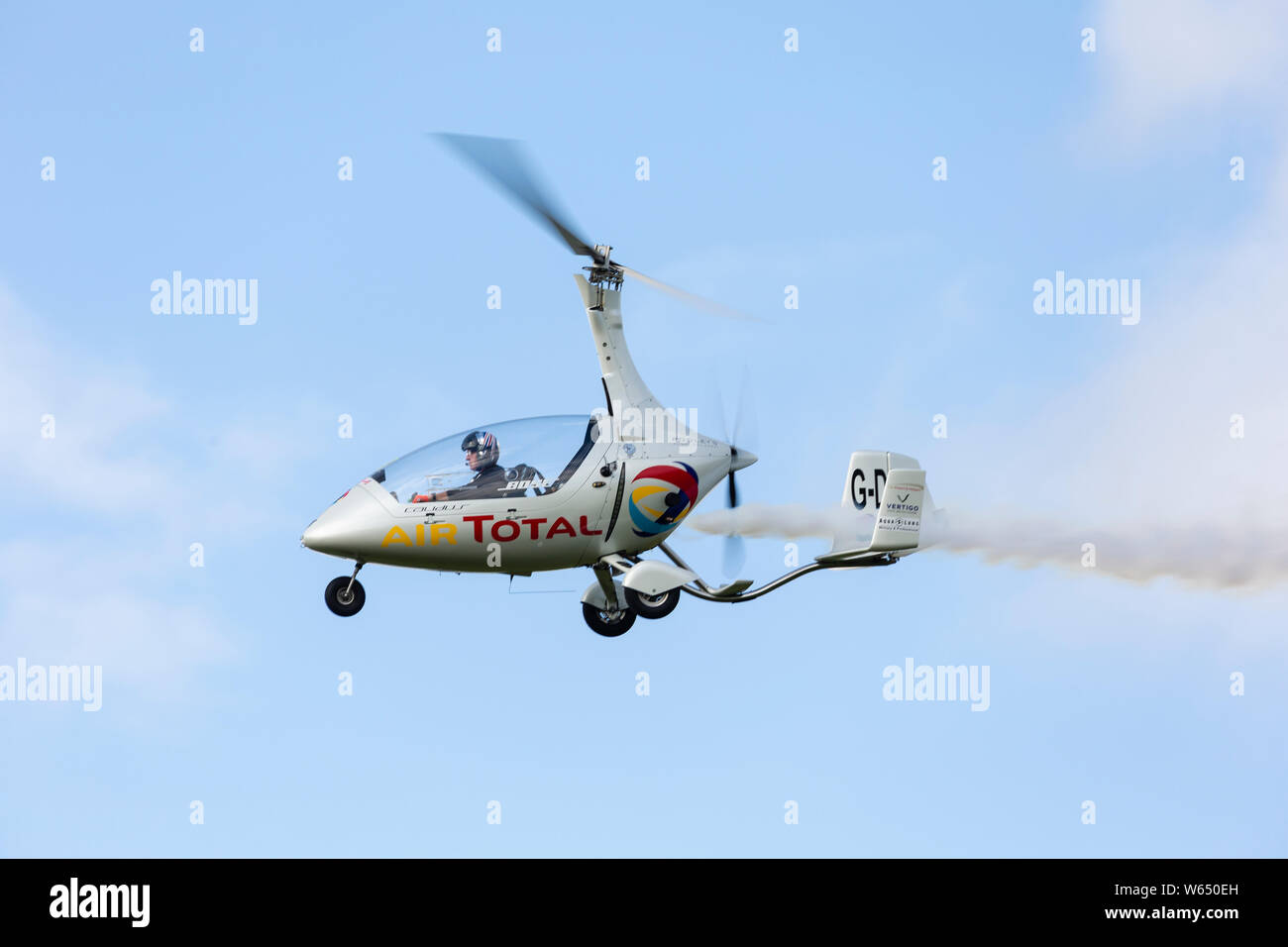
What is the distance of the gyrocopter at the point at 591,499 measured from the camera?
28.4m

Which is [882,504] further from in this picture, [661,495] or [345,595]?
[345,595]

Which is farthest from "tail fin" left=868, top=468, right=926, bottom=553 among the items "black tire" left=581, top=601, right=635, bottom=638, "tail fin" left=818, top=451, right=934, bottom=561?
"black tire" left=581, top=601, right=635, bottom=638

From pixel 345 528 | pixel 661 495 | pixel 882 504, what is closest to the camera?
pixel 345 528

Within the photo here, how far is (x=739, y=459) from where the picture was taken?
30688 mm

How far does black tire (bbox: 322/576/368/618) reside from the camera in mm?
28328

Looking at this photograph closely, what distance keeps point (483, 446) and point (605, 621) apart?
10.9 ft

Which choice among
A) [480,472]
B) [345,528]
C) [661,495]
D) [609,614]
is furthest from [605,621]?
[345,528]

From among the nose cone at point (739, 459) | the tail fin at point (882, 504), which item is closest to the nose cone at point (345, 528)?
the nose cone at point (739, 459)

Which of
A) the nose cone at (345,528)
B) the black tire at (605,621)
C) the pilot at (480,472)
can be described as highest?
the pilot at (480,472)

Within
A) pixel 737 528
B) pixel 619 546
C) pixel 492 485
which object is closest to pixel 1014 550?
pixel 737 528

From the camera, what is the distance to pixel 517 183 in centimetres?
2803

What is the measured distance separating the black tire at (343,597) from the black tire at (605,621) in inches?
137

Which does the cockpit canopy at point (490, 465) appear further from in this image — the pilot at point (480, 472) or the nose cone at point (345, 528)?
the nose cone at point (345, 528)

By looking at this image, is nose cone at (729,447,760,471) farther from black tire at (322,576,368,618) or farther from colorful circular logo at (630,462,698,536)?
black tire at (322,576,368,618)
